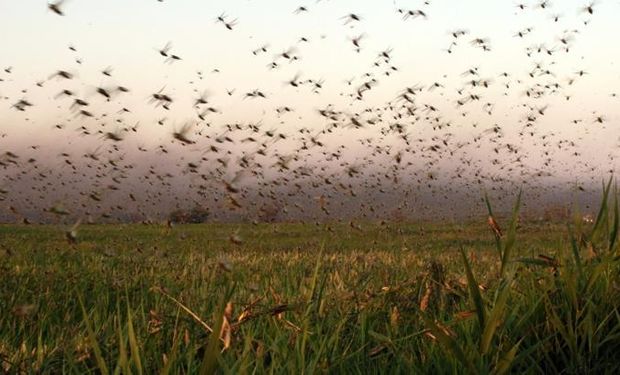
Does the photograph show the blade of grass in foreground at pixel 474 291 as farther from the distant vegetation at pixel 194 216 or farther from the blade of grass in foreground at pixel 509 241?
the distant vegetation at pixel 194 216

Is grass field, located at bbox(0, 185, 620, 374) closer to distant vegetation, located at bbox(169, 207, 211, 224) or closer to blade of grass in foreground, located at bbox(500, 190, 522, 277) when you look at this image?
blade of grass in foreground, located at bbox(500, 190, 522, 277)

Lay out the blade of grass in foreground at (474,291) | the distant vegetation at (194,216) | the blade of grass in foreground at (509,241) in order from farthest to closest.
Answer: the distant vegetation at (194,216) → the blade of grass in foreground at (509,241) → the blade of grass in foreground at (474,291)

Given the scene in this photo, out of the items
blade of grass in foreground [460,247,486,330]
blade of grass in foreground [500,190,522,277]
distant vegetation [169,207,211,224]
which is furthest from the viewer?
distant vegetation [169,207,211,224]

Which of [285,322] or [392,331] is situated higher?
[285,322]

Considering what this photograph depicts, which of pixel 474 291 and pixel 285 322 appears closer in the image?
pixel 474 291

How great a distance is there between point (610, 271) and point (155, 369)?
2.34 meters

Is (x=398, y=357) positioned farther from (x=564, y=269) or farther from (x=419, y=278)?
(x=419, y=278)

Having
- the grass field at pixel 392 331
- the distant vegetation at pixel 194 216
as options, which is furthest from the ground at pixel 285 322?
the distant vegetation at pixel 194 216

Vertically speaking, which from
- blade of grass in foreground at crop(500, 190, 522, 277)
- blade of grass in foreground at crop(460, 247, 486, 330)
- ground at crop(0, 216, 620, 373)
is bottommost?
ground at crop(0, 216, 620, 373)

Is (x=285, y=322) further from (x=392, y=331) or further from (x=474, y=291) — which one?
(x=392, y=331)

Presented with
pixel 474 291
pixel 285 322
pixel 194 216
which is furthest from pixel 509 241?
pixel 194 216

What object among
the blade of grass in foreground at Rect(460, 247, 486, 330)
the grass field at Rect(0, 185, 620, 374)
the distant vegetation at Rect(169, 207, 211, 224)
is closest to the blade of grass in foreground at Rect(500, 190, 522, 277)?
the grass field at Rect(0, 185, 620, 374)

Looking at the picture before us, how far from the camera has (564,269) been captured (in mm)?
3139

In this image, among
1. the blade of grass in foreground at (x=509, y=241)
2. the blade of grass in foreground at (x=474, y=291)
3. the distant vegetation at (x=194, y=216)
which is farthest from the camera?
the distant vegetation at (x=194, y=216)
